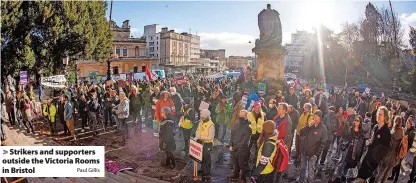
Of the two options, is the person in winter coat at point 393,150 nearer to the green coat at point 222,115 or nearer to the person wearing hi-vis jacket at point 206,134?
the person wearing hi-vis jacket at point 206,134

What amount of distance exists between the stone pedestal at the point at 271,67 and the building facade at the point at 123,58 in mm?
15281

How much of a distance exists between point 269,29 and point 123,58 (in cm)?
1836

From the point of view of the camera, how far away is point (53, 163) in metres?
5.38

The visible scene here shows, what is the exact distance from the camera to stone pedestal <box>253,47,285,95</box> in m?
11.0

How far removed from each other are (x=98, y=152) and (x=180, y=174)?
4.99ft

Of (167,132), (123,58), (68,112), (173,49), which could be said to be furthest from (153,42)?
(167,132)

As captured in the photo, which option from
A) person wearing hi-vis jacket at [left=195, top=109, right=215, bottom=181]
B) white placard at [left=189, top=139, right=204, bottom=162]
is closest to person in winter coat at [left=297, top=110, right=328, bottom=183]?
person wearing hi-vis jacket at [left=195, top=109, right=215, bottom=181]

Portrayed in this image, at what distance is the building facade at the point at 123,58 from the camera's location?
2561 centimetres

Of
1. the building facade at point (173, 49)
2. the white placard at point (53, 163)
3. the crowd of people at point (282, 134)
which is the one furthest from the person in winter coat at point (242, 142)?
the building facade at point (173, 49)

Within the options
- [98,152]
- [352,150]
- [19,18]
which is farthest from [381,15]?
[19,18]

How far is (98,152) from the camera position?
5594 mm

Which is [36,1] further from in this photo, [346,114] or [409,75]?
[409,75]

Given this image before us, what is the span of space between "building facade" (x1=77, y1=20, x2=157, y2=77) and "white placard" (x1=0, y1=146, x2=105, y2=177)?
1987 cm

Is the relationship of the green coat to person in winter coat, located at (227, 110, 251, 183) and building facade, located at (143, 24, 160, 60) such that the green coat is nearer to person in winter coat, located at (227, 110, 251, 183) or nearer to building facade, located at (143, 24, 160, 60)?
person in winter coat, located at (227, 110, 251, 183)
